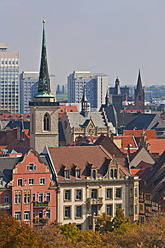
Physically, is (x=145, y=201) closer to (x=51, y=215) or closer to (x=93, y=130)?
(x=51, y=215)

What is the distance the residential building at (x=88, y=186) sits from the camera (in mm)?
114144

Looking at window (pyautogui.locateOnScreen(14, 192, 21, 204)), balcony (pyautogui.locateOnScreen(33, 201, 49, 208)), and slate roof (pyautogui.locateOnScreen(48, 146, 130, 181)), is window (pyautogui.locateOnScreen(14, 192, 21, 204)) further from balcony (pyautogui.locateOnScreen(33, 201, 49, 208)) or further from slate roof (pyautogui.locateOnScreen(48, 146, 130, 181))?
slate roof (pyautogui.locateOnScreen(48, 146, 130, 181))

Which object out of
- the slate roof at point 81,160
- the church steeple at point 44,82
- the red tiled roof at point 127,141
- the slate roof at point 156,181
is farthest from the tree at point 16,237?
the red tiled roof at point 127,141

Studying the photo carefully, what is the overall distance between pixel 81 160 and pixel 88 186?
3.86 metres

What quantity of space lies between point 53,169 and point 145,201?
1641 centimetres

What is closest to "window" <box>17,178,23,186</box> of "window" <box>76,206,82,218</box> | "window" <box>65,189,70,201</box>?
"window" <box>65,189,70,201</box>

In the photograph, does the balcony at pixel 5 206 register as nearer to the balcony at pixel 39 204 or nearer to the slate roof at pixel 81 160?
the balcony at pixel 39 204

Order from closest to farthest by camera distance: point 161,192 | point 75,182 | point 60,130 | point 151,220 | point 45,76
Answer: point 151,220 < point 75,182 < point 161,192 < point 45,76 < point 60,130

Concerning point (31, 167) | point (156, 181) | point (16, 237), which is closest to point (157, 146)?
point (156, 181)

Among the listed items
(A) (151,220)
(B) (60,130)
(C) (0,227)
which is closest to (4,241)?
(C) (0,227)

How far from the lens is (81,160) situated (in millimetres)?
117625

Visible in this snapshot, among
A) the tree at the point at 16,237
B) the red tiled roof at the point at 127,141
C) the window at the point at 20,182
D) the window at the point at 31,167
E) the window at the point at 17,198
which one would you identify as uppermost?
the red tiled roof at the point at 127,141

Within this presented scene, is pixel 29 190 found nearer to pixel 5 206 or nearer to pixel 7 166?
pixel 5 206

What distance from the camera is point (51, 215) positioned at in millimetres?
113000
